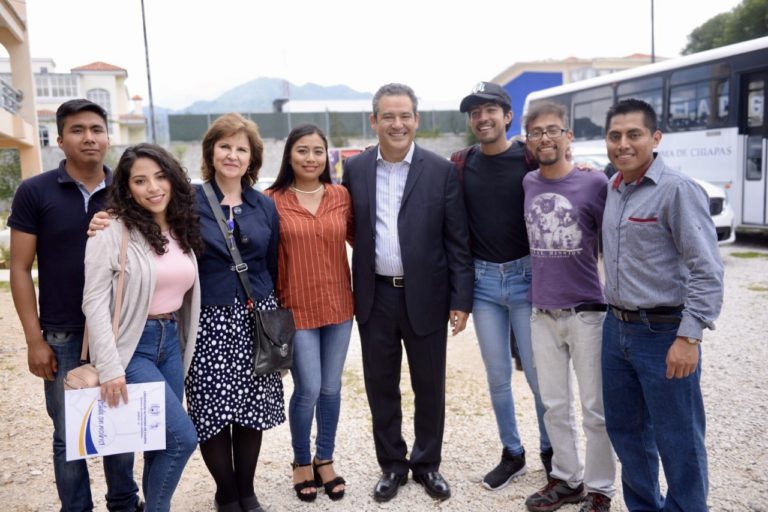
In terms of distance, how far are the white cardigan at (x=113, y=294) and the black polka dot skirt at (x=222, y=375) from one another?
0.40m

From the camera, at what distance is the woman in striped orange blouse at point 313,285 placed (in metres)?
3.29

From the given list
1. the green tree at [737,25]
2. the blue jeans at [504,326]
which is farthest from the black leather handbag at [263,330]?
the green tree at [737,25]

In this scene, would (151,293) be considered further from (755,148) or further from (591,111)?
(591,111)

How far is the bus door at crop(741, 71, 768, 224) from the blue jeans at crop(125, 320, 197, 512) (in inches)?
448

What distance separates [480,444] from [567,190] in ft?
6.42

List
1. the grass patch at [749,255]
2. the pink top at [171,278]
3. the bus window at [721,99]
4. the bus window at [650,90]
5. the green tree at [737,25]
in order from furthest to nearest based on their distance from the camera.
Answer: the green tree at [737,25] < the bus window at [650,90] < the bus window at [721,99] < the grass patch at [749,255] < the pink top at [171,278]

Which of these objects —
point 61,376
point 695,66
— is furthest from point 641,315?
point 695,66

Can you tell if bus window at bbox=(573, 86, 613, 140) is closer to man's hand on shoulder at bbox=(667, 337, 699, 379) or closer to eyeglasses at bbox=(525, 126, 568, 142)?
eyeglasses at bbox=(525, 126, 568, 142)

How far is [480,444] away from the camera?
4168 mm

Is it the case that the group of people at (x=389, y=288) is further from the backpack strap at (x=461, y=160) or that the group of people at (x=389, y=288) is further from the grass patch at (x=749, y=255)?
the grass patch at (x=749, y=255)

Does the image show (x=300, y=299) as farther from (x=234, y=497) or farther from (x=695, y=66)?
(x=695, y=66)

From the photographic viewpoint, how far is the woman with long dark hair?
9.84 ft

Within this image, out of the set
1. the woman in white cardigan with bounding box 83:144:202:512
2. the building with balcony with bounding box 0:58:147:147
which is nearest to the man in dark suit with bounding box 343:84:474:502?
the woman in white cardigan with bounding box 83:144:202:512

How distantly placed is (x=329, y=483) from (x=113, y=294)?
66.8 inches
